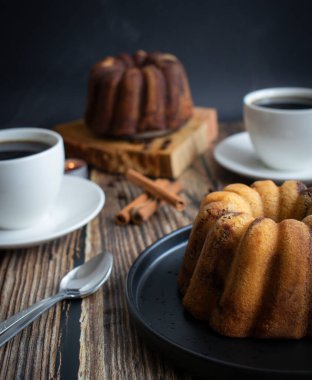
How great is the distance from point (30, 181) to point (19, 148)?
14 cm

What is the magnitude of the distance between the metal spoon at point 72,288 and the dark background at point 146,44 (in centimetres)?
119

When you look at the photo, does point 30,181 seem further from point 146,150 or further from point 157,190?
point 146,150

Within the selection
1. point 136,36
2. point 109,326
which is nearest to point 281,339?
point 109,326

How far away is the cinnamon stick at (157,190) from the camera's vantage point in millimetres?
1363

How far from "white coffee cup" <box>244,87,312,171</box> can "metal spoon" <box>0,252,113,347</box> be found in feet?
2.02

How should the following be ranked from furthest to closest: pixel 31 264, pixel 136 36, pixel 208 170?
1. pixel 136 36
2. pixel 208 170
3. pixel 31 264

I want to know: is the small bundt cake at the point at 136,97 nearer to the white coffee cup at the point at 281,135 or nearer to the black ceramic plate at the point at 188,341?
the white coffee cup at the point at 281,135

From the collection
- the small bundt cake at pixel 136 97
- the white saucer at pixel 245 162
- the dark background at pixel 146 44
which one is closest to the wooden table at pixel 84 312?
the white saucer at pixel 245 162

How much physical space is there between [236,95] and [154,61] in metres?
0.58

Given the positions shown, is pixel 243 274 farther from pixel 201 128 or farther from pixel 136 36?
pixel 136 36

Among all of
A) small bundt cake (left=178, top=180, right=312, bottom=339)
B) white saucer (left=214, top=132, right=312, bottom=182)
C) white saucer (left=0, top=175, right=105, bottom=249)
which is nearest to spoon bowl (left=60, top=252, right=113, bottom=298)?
white saucer (left=0, top=175, right=105, bottom=249)

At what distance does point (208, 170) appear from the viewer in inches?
65.1

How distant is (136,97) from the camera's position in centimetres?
166

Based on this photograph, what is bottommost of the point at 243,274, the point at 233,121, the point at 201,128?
the point at 233,121
